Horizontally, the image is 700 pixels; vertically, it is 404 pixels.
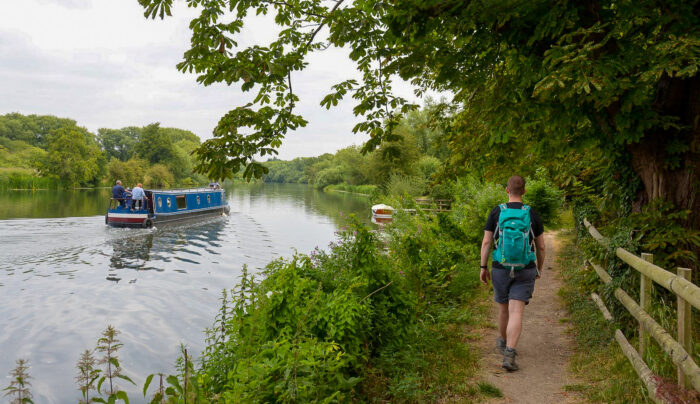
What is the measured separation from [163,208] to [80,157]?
48849mm

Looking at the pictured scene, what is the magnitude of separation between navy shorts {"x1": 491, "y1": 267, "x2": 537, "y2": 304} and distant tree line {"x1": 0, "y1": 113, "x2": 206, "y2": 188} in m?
47.1

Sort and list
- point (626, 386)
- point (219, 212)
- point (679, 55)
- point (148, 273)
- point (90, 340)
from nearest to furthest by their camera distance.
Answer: point (679, 55)
point (626, 386)
point (90, 340)
point (148, 273)
point (219, 212)

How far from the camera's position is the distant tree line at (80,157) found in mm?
60781

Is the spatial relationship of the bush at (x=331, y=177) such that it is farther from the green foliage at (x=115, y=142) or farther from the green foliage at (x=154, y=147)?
the green foliage at (x=115, y=142)

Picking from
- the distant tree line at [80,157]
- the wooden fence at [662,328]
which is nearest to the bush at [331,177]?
the distant tree line at [80,157]

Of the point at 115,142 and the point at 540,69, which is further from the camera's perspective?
the point at 115,142

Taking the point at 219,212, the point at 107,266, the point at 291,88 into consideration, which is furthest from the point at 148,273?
the point at 219,212

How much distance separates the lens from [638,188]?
15.6 ft

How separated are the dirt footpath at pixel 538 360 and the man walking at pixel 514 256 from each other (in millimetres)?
204

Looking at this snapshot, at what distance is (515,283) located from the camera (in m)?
4.39

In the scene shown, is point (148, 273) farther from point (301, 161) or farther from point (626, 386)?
point (301, 161)

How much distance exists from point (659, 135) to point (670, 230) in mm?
976

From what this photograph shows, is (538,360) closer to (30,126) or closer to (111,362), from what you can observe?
(111,362)

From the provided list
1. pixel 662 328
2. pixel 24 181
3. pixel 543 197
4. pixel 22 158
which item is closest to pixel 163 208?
pixel 543 197
